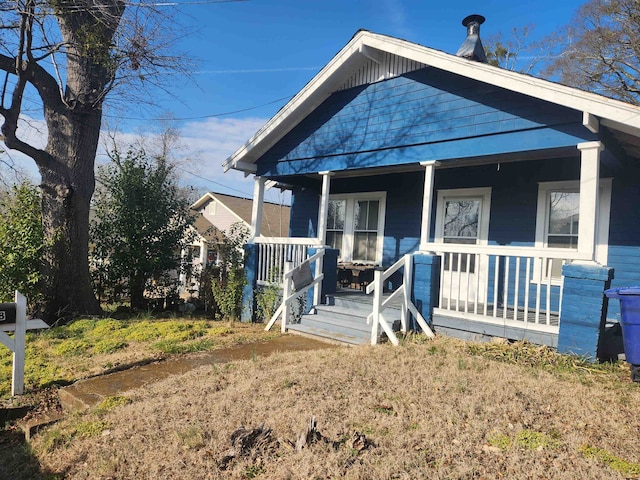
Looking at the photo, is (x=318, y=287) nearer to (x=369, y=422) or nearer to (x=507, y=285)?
(x=507, y=285)

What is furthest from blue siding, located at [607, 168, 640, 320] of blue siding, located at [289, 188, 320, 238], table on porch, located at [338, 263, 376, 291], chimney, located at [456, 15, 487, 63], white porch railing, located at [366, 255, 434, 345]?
blue siding, located at [289, 188, 320, 238]

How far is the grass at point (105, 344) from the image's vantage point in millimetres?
5410

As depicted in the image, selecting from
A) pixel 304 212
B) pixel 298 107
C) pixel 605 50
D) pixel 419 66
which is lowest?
pixel 304 212

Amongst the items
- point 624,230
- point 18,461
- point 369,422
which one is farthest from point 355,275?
point 18,461

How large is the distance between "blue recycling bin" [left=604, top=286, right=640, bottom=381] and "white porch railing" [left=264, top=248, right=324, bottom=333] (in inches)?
182

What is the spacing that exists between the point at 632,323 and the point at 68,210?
9499 millimetres

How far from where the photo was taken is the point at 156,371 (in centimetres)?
518

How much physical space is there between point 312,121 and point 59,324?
6.47 metres

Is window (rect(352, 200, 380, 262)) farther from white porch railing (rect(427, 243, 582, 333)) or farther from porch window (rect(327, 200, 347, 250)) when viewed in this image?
A: white porch railing (rect(427, 243, 582, 333))

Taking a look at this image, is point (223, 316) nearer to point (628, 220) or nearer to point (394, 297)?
point (394, 297)

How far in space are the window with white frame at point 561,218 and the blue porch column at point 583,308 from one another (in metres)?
1.84

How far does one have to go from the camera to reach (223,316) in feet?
30.0

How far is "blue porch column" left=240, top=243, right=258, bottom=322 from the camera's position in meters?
8.86

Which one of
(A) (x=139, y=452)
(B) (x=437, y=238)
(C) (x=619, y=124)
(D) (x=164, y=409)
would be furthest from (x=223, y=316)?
(C) (x=619, y=124)
